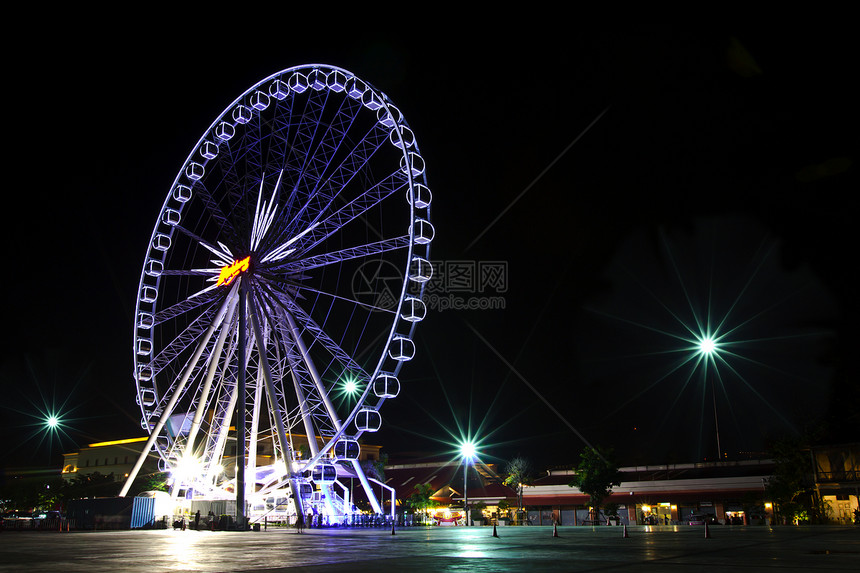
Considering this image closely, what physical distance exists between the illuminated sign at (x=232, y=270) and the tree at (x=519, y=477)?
3825 centimetres

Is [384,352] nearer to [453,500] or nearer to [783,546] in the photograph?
[783,546]

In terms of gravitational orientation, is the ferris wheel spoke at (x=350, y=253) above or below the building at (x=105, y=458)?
above

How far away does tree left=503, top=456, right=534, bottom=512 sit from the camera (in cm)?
6512

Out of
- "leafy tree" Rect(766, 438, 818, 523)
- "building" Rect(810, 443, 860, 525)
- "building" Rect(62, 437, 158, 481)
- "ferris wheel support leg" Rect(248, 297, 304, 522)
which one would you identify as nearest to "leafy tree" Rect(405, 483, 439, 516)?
"ferris wheel support leg" Rect(248, 297, 304, 522)

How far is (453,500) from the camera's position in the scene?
70.4m

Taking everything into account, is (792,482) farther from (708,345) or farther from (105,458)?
(105,458)

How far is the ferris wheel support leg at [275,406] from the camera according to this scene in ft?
117

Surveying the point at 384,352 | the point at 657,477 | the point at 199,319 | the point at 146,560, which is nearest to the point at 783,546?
the point at 146,560

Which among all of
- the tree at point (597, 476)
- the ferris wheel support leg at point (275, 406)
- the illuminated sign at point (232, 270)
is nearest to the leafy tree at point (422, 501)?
the tree at point (597, 476)

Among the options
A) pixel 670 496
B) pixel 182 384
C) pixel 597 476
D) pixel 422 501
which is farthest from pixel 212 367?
pixel 670 496

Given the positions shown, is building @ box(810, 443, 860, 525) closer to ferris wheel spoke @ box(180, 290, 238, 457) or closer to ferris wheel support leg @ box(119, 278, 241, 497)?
ferris wheel spoke @ box(180, 290, 238, 457)

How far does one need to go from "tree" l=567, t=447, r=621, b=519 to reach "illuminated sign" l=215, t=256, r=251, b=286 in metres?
33.7

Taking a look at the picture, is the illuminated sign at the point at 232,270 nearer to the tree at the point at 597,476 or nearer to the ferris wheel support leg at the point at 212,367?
the ferris wheel support leg at the point at 212,367

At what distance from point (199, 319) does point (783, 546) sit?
31.8m
